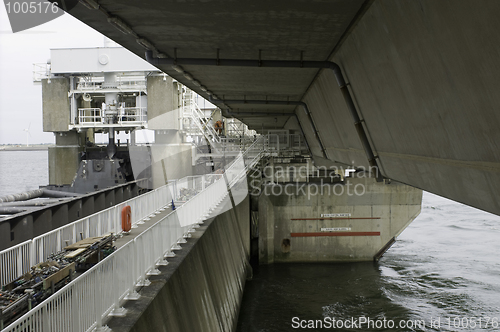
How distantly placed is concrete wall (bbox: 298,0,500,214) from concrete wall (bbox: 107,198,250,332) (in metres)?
6.07

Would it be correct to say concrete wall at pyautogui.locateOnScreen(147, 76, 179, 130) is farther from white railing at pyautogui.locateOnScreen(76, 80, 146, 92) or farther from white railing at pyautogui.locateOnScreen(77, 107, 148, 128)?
white railing at pyautogui.locateOnScreen(76, 80, 146, 92)

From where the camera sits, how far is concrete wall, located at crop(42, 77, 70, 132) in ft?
135

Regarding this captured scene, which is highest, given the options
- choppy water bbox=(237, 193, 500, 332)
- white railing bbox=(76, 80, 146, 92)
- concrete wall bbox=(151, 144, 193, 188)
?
white railing bbox=(76, 80, 146, 92)

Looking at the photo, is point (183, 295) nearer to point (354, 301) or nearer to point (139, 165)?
point (354, 301)

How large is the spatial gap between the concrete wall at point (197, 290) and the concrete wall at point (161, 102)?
1872cm

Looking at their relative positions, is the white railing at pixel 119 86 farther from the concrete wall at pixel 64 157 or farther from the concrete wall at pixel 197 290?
Answer: the concrete wall at pixel 197 290

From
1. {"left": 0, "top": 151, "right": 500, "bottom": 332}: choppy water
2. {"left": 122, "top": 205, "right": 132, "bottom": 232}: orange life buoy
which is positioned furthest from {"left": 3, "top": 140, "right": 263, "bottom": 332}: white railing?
{"left": 0, "top": 151, "right": 500, "bottom": 332}: choppy water

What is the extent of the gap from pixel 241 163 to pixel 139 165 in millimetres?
15590

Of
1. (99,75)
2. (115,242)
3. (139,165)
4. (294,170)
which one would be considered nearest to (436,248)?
(294,170)

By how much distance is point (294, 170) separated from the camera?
3459cm

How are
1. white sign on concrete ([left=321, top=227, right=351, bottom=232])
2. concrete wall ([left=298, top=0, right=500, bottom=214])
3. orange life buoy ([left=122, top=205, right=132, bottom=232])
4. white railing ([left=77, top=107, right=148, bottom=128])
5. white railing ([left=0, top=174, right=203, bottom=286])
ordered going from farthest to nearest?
white railing ([left=77, top=107, right=148, bottom=128])
white sign on concrete ([left=321, top=227, right=351, bottom=232])
orange life buoy ([left=122, top=205, right=132, bottom=232])
white railing ([left=0, top=174, right=203, bottom=286])
concrete wall ([left=298, top=0, right=500, bottom=214])

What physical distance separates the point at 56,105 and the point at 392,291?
111 feet

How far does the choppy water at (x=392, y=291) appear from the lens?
1995 centimetres

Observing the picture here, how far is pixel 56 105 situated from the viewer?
4150 centimetres
